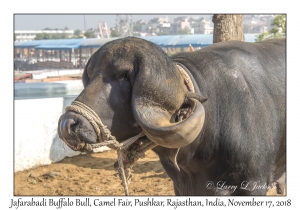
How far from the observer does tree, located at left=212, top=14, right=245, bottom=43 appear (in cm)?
752

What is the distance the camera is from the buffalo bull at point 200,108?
2.92 metres

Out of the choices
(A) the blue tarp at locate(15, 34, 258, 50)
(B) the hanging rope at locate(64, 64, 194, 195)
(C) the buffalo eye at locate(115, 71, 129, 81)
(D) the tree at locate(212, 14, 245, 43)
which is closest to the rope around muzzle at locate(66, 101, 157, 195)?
(B) the hanging rope at locate(64, 64, 194, 195)

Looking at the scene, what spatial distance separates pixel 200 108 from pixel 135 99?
1.48 ft

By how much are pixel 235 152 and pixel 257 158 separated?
0.61ft

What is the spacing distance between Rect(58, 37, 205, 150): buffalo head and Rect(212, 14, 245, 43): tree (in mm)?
4615

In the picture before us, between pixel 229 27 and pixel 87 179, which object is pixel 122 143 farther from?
pixel 87 179

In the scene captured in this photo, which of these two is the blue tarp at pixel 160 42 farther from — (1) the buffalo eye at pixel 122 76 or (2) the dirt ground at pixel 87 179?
(1) the buffalo eye at pixel 122 76

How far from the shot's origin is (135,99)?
2.91 meters

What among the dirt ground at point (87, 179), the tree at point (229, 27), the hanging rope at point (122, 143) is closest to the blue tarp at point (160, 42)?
the dirt ground at point (87, 179)

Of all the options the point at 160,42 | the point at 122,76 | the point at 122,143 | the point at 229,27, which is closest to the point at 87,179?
the point at 229,27

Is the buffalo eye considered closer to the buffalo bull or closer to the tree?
the buffalo bull

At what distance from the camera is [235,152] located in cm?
339
